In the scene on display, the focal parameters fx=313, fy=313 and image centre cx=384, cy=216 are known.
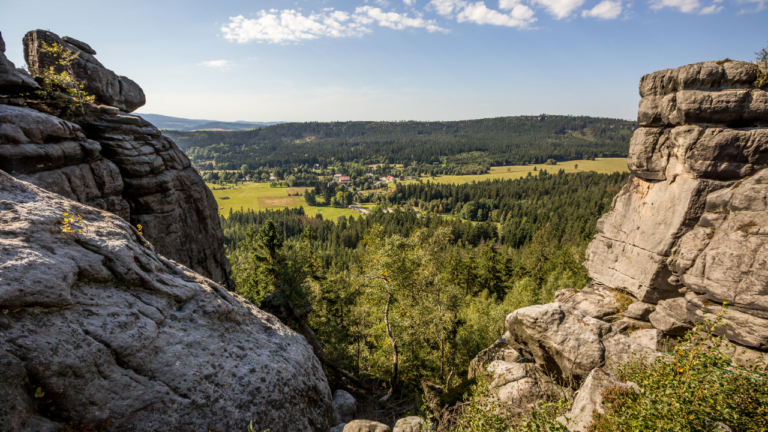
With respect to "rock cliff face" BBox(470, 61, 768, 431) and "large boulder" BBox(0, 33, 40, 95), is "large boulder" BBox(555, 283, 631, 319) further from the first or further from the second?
"large boulder" BBox(0, 33, 40, 95)

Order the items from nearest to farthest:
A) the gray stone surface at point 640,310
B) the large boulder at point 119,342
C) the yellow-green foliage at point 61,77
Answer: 1. the large boulder at point 119,342
2. the yellow-green foliage at point 61,77
3. the gray stone surface at point 640,310

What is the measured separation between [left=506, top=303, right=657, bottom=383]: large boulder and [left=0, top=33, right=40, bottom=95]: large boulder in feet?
102

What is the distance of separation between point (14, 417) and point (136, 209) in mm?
16964

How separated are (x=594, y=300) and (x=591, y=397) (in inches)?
618

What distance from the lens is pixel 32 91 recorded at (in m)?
17.5

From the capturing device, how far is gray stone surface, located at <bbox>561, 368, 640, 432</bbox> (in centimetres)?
1088

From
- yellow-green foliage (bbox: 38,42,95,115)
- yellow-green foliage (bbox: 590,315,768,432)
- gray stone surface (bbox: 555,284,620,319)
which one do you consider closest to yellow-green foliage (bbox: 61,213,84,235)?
yellow-green foliage (bbox: 38,42,95,115)

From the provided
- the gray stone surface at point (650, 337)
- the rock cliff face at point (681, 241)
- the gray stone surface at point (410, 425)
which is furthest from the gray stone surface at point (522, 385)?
the gray stone surface at point (650, 337)

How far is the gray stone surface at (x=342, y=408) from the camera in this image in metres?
16.0

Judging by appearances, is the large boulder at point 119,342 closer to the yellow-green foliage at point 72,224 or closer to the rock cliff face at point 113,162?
the yellow-green foliage at point 72,224

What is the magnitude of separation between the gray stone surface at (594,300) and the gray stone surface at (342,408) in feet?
60.7

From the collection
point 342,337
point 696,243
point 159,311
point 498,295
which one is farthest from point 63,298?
point 498,295

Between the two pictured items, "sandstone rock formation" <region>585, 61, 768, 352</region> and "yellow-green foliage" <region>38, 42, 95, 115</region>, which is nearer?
"sandstone rock formation" <region>585, 61, 768, 352</region>

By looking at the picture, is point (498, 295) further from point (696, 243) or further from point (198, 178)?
point (198, 178)
